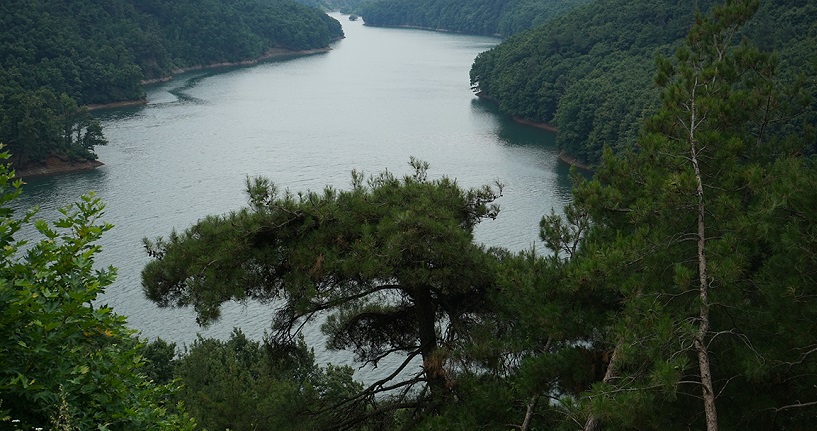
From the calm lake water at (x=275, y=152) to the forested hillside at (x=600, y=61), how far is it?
194 centimetres

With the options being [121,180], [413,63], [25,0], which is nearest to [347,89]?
[413,63]

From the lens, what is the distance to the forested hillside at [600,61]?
124 feet

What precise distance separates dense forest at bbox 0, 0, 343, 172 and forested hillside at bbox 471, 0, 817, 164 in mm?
24831

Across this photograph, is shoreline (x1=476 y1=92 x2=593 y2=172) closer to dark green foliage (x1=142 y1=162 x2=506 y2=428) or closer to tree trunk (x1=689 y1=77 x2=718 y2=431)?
dark green foliage (x1=142 y1=162 x2=506 y2=428)

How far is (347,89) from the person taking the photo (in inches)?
2463

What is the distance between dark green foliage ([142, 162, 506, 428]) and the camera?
26.0 feet

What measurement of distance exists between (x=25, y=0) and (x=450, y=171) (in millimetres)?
36545

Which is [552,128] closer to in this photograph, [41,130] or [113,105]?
[41,130]

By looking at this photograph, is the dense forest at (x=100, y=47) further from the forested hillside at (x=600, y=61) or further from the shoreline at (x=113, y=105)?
the forested hillside at (x=600, y=61)

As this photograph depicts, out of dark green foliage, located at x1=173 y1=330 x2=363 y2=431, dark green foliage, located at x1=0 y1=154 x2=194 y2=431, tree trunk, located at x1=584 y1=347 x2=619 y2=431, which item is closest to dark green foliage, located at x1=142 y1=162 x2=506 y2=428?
dark green foliage, located at x1=173 y1=330 x2=363 y2=431

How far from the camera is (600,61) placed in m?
49.7

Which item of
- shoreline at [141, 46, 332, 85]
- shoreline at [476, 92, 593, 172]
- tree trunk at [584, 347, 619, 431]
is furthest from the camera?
shoreline at [141, 46, 332, 85]

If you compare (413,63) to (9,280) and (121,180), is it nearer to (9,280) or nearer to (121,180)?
(121,180)

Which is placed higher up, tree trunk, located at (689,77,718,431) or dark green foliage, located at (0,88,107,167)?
tree trunk, located at (689,77,718,431)
